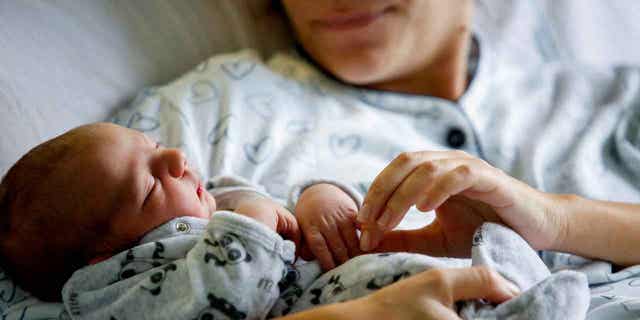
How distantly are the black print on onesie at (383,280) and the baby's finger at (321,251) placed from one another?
0.31 feet

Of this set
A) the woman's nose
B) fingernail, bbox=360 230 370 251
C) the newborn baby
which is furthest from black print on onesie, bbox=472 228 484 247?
the woman's nose

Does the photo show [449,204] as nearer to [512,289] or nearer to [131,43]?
[512,289]

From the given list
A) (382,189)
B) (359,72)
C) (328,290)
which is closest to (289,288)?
(328,290)

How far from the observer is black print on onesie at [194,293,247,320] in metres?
0.73

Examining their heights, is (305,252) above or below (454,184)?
below

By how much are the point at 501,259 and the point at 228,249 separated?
30cm

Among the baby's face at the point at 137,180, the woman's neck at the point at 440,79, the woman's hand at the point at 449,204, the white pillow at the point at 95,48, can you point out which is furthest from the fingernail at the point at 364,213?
the woman's neck at the point at 440,79

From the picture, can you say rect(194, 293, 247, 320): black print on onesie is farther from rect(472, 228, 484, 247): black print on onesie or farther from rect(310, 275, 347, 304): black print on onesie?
rect(472, 228, 484, 247): black print on onesie

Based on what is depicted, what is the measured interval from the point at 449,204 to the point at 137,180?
0.40 m

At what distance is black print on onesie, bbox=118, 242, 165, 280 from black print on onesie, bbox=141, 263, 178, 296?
25 millimetres

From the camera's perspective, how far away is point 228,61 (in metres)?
1.34

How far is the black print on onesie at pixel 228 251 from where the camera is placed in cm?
74

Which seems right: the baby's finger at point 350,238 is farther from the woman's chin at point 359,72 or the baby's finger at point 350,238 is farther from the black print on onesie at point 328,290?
the woman's chin at point 359,72

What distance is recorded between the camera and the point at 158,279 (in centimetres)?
77
